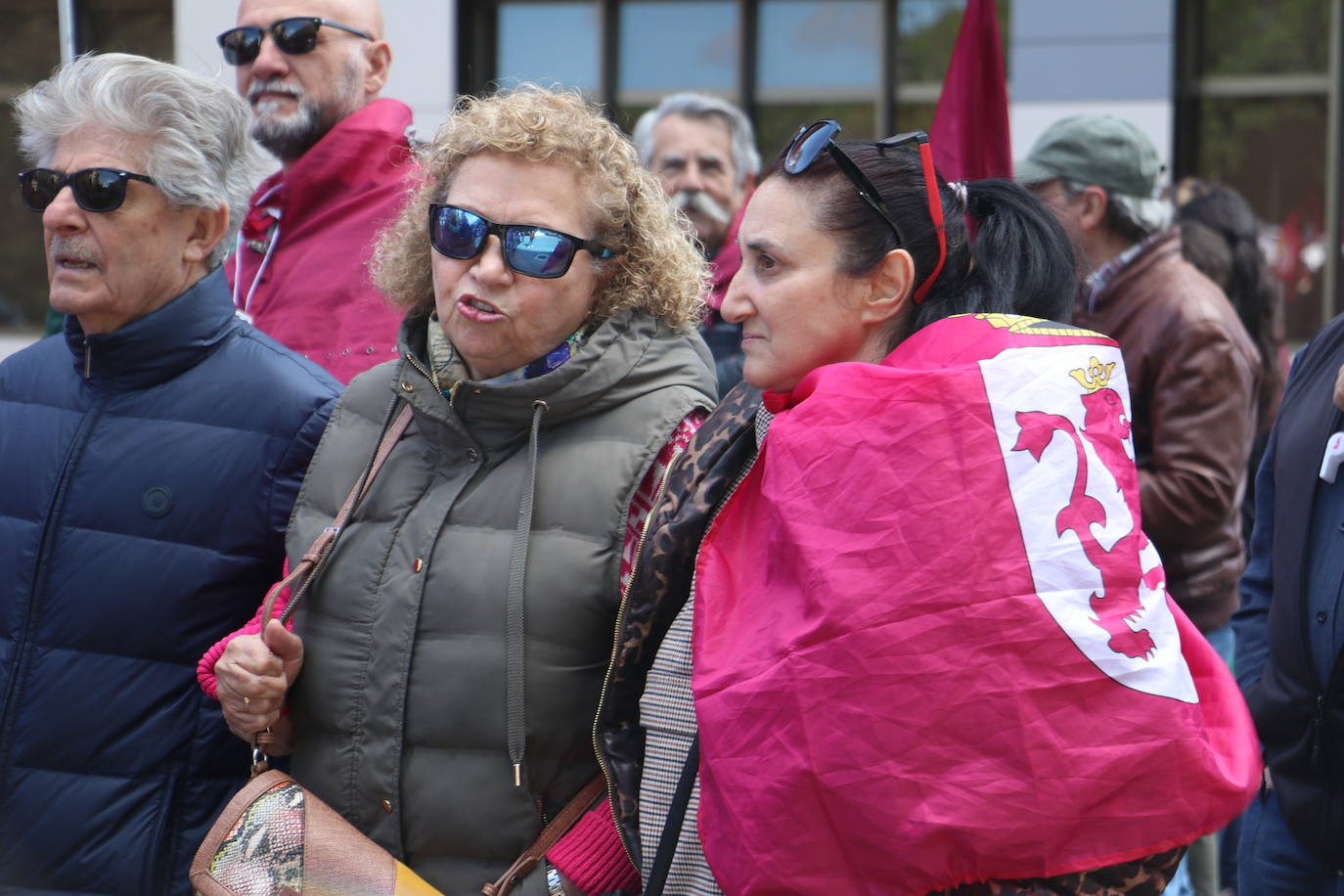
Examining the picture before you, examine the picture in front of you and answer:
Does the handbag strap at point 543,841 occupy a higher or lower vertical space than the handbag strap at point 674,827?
lower

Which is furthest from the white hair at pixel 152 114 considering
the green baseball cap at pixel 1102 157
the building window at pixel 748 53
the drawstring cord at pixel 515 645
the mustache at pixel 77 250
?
the building window at pixel 748 53

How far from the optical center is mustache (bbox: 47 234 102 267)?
2.76 meters

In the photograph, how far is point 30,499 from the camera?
2.71m

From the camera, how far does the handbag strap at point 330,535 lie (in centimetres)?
235

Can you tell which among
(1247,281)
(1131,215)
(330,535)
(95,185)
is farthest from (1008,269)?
(1247,281)

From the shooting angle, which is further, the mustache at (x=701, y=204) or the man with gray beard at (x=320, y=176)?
the mustache at (x=701, y=204)

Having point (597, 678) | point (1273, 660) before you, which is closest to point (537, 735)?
point (597, 678)

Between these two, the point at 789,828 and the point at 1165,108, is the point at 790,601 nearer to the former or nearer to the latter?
the point at 789,828

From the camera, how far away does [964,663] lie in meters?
1.76

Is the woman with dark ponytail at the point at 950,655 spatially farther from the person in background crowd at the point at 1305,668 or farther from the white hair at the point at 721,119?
the white hair at the point at 721,119

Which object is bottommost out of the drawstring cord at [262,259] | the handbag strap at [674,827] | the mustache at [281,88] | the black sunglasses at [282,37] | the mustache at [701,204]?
the handbag strap at [674,827]

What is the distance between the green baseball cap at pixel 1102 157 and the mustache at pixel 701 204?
3.30ft

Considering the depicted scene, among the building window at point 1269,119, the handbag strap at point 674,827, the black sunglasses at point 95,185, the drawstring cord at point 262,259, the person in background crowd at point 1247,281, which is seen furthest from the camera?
the building window at point 1269,119

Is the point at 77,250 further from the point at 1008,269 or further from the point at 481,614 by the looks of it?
the point at 1008,269
